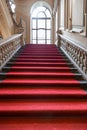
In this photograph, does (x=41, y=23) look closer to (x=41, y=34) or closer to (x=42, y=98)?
(x=41, y=34)

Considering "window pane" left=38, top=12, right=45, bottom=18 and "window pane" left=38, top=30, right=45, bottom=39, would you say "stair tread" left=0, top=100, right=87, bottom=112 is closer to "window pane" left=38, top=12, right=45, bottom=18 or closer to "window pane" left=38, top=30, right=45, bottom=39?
"window pane" left=38, top=30, right=45, bottom=39

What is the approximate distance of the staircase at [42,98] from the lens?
147 inches

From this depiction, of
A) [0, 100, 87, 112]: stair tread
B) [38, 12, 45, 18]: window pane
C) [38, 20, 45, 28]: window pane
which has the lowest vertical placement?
[0, 100, 87, 112]: stair tread

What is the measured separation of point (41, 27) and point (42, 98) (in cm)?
1361

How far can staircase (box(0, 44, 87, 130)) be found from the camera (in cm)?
374

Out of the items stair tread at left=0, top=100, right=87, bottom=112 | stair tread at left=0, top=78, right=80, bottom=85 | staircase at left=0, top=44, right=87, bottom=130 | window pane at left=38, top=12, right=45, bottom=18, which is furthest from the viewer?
window pane at left=38, top=12, right=45, bottom=18

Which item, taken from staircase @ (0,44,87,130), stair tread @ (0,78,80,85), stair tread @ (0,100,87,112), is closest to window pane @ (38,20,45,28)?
Answer: staircase @ (0,44,87,130)

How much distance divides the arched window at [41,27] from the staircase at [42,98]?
11718 millimetres

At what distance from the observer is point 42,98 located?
14.5 feet

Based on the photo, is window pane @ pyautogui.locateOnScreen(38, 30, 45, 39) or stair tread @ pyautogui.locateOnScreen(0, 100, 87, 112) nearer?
stair tread @ pyautogui.locateOnScreen(0, 100, 87, 112)

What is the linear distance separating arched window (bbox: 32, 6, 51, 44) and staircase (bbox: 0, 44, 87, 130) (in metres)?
11.7

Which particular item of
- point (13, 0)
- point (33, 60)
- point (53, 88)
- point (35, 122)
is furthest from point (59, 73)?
point (13, 0)

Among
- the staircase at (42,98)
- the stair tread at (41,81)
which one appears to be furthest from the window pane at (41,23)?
the stair tread at (41,81)

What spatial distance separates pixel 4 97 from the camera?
4.39 meters
